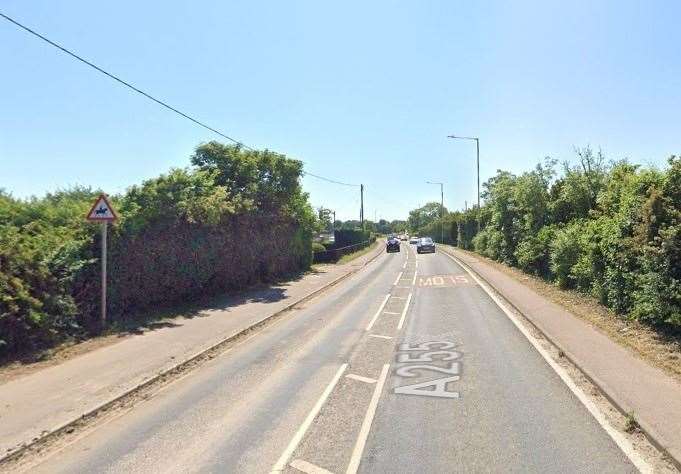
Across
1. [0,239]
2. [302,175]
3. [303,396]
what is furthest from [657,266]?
[302,175]

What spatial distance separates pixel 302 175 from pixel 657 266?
64.0 ft

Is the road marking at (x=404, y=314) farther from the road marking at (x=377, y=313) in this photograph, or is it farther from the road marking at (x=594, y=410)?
the road marking at (x=594, y=410)

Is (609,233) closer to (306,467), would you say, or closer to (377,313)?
(377,313)

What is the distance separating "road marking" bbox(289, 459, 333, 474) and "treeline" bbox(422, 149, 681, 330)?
25.0 feet

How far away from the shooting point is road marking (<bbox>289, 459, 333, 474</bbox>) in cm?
489

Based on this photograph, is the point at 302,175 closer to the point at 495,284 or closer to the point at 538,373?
the point at 495,284

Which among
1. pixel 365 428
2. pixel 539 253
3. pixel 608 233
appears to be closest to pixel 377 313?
pixel 608 233

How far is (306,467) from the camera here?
4973 millimetres

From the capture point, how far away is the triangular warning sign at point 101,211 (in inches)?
448

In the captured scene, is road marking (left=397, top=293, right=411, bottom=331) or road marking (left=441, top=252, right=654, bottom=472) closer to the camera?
road marking (left=441, top=252, right=654, bottom=472)

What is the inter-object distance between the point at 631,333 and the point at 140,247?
39.2ft

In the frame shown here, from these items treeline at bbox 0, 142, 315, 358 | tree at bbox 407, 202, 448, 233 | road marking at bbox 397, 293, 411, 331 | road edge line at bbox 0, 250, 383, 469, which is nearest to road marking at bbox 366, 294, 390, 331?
road marking at bbox 397, 293, 411, 331

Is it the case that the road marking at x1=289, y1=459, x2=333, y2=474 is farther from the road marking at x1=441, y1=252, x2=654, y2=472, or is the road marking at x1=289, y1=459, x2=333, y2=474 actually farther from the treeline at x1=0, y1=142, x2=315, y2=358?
the treeline at x1=0, y1=142, x2=315, y2=358

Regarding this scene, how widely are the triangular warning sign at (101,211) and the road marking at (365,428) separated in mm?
7214
